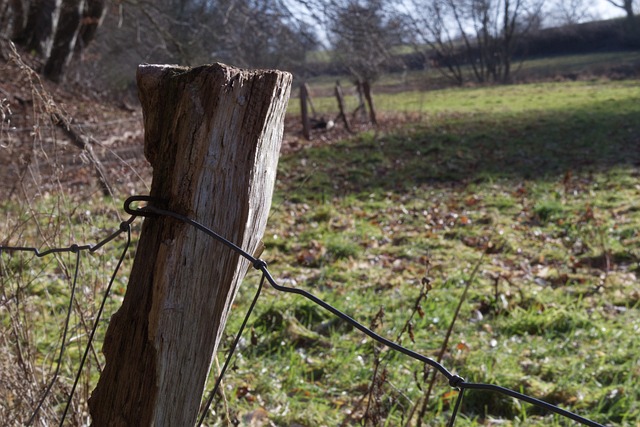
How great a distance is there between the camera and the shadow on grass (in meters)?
10.6

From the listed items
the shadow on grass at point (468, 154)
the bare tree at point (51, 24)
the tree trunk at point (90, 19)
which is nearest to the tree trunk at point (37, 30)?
the bare tree at point (51, 24)

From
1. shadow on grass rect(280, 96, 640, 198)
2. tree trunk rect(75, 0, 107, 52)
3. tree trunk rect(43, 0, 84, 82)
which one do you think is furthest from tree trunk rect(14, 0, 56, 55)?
shadow on grass rect(280, 96, 640, 198)

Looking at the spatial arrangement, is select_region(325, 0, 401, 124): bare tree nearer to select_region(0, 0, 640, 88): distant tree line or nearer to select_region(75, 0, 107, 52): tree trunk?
select_region(0, 0, 640, 88): distant tree line

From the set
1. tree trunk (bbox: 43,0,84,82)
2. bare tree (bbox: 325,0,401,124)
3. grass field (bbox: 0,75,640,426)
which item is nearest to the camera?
grass field (bbox: 0,75,640,426)

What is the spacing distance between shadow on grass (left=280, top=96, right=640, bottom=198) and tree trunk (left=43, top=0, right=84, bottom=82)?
857cm

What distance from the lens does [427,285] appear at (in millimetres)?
2699


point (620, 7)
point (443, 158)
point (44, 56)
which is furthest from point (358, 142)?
point (620, 7)

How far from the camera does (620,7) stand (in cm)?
4259

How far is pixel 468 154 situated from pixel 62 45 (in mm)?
11452

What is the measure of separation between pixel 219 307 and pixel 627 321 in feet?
13.2

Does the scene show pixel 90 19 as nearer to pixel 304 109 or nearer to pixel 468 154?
pixel 304 109

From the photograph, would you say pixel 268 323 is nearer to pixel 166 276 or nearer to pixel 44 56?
pixel 166 276

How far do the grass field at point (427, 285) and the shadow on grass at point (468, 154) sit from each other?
0.07 m

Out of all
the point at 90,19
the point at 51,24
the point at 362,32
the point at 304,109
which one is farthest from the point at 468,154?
the point at 51,24
